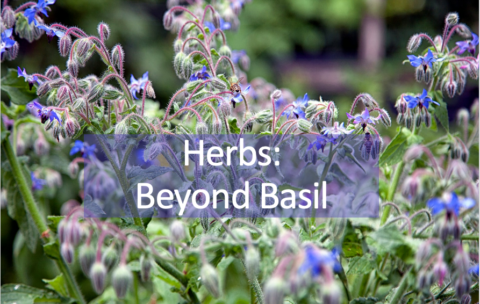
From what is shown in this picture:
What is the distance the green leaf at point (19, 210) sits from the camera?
0.88m

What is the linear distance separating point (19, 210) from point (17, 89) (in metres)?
0.21

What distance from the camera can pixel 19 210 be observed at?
2.95 ft

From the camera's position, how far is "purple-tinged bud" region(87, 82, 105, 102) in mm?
667

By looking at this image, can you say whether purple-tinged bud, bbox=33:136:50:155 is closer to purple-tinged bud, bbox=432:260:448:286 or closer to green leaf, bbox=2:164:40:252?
green leaf, bbox=2:164:40:252

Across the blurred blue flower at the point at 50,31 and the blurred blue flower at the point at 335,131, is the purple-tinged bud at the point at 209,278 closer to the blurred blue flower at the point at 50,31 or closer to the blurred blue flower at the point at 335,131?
the blurred blue flower at the point at 335,131

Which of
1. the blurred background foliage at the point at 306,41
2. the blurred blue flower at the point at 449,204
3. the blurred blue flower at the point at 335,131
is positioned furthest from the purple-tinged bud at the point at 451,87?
the blurred background foliage at the point at 306,41

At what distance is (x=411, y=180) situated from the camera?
1.73 ft

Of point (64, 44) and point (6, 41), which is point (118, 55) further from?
point (6, 41)

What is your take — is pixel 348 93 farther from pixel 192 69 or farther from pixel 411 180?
pixel 411 180

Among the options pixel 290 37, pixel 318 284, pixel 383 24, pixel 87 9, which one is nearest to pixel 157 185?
pixel 318 284

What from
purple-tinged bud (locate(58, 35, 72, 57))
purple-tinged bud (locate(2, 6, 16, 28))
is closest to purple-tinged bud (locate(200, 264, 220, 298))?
purple-tinged bud (locate(58, 35, 72, 57))

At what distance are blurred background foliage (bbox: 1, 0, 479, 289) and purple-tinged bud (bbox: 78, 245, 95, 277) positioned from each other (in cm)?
225

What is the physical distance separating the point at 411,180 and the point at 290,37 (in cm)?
293

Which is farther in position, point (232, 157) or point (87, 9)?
point (87, 9)
